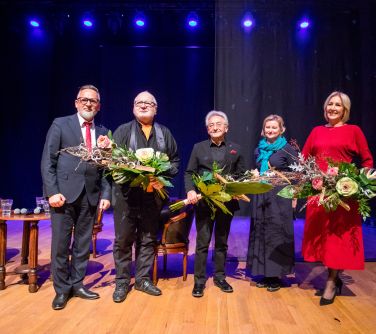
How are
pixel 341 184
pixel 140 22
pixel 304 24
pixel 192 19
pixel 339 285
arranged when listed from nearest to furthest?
pixel 341 184 → pixel 339 285 → pixel 304 24 → pixel 192 19 → pixel 140 22

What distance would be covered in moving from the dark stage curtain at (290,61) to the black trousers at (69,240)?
7.83ft

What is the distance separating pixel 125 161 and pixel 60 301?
1.23 metres

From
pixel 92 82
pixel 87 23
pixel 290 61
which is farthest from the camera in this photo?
pixel 92 82

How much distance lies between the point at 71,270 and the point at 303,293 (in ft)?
6.77

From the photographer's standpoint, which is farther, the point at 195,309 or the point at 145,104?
the point at 145,104

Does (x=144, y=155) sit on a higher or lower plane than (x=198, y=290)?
higher

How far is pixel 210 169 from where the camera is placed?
307 centimetres

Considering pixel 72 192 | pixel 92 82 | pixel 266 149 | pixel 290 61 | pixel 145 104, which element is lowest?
pixel 72 192

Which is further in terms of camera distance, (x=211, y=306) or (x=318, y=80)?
(x=318, y=80)

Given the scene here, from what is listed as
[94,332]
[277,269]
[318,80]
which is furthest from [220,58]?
[94,332]

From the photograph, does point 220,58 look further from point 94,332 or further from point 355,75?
point 94,332

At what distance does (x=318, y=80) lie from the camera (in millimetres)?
5133

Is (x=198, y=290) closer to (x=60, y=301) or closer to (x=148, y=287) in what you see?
(x=148, y=287)

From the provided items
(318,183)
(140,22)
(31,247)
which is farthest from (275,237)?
(140,22)
